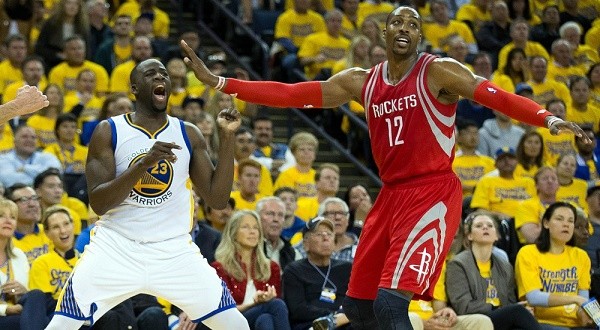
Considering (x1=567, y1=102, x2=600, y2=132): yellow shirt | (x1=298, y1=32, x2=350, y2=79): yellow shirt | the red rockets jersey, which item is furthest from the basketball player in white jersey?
(x1=567, y1=102, x2=600, y2=132): yellow shirt

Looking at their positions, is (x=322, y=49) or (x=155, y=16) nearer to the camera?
(x=322, y=49)

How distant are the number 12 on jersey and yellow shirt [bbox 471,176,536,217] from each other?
5.37m

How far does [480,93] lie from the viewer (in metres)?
6.07

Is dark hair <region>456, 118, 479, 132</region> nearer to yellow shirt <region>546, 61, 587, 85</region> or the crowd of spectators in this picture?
the crowd of spectators

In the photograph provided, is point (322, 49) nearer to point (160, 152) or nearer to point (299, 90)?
point (299, 90)

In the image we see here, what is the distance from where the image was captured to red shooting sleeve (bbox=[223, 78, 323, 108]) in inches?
261

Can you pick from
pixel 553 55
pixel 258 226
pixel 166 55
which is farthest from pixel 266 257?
pixel 553 55

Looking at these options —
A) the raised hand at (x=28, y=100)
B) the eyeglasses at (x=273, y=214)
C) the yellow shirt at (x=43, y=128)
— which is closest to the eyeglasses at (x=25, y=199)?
the eyeglasses at (x=273, y=214)

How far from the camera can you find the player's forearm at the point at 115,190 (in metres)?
6.16

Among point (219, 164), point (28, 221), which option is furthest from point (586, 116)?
point (219, 164)

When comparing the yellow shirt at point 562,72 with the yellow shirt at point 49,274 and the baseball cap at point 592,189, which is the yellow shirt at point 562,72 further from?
the yellow shirt at point 49,274

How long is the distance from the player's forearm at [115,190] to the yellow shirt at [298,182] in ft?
18.1

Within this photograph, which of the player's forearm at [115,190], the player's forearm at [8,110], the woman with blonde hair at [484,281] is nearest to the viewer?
the player's forearm at [8,110]

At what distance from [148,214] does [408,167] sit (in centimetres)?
155
